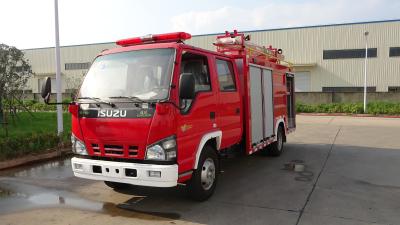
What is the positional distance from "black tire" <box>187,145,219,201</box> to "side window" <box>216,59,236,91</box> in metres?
1.13

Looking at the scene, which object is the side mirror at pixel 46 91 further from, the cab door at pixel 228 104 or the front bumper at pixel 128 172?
the cab door at pixel 228 104

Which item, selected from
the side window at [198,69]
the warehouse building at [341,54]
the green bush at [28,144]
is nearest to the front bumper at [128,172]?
the side window at [198,69]

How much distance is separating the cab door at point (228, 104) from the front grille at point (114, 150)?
5.41 feet

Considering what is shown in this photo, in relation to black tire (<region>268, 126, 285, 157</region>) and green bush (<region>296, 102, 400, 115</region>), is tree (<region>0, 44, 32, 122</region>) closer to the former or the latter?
black tire (<region>268, 126, 285, 157</region>)

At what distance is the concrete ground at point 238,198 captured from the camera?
5277 mm

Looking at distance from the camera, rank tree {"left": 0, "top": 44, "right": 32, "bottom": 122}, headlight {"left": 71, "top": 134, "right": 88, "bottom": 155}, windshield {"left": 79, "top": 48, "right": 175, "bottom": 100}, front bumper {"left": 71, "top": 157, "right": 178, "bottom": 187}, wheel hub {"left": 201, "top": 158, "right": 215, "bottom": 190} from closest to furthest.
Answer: front bumper {"left": 71, "top": 157, "right": 178, "bottom": 187}
windshield {"left": 79, "top": 48, "right": 175, "bottom": 100}
headlight {"left": 71, "top": 134, "right": 88, "bottom": 155}
wheel hub {"left": 201, "top": 158, "right": 215, "bottom": 190}
tree {"left": 0, "top": 44, "right": 32, "bottom": 122}

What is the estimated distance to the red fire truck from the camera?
5066 mm

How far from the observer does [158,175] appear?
16.4 feet

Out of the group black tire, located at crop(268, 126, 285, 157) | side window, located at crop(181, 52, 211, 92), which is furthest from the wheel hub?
black tire, located at crop(268, 126, 285, 157)

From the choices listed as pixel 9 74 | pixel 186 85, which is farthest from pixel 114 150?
pixel 9 74

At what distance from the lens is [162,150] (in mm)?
5055

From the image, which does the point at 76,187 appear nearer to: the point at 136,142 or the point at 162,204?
the point at 162,204

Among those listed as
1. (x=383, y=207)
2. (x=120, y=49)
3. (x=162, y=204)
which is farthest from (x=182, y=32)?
(x=383, y=207)

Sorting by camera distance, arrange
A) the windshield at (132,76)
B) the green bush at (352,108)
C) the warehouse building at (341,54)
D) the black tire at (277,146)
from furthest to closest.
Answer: the warehouse building at (341,54)
the green bush at (352,108)
the black tire at (277,146)
the windshield at (132,76)
